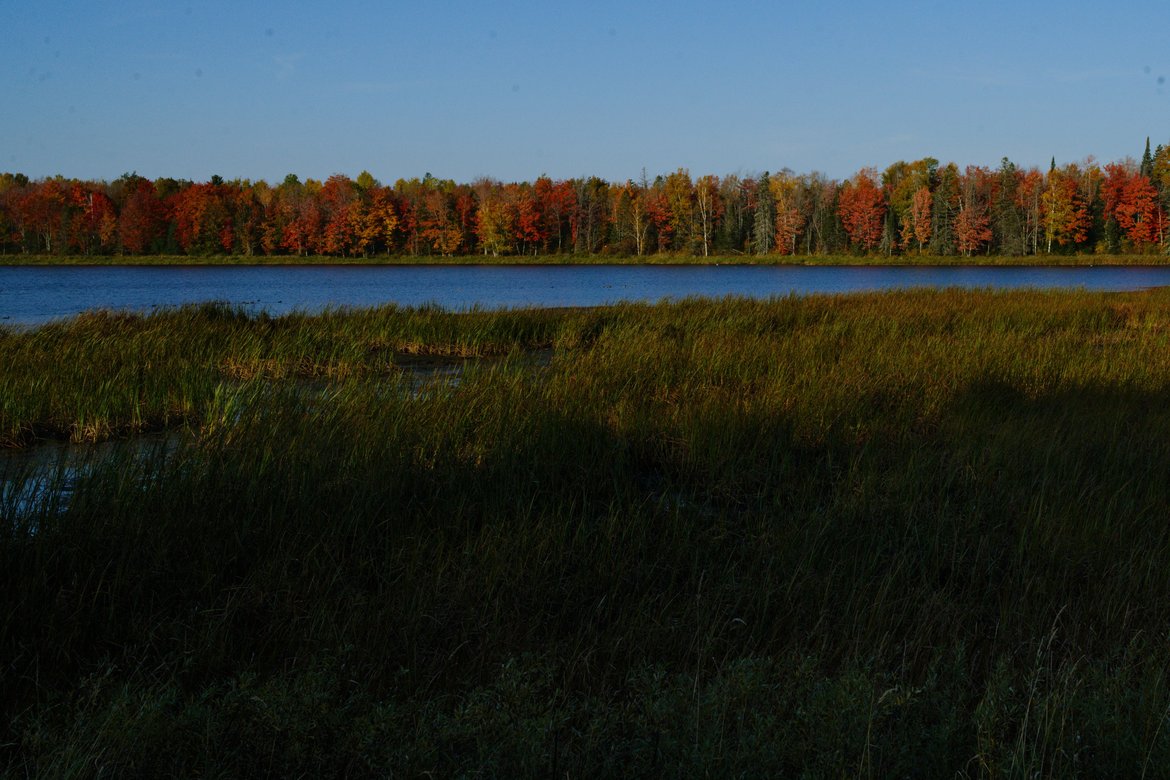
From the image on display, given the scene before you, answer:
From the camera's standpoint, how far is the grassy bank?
6719 cm

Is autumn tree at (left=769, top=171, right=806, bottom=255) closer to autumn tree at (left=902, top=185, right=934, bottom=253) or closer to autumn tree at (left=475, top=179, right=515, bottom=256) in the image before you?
autumn tree at (left=902, top=185, right=934, bottom=253)

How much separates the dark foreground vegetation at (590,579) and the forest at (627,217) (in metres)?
73.8

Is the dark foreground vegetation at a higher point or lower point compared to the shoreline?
lower

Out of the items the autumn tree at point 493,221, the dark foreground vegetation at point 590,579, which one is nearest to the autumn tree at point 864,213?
the autumn tree at point 493,221

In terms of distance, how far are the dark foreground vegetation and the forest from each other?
73.8 meters

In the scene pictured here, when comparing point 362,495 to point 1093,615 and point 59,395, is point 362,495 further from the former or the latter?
point 59,395

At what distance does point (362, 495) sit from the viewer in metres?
4.38

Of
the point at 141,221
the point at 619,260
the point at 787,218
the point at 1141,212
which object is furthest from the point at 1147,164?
the point at 141,221

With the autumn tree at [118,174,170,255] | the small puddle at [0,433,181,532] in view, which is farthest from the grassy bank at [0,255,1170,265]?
the small puddle at [0,433,181,532]

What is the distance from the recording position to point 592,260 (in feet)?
256

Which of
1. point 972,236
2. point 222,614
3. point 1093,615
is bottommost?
point 1093,615

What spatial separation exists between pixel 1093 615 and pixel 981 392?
4.59 meters

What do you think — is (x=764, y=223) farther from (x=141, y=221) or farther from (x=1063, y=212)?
(x=141, y=221)

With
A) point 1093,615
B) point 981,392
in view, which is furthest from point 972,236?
point 1093,615
